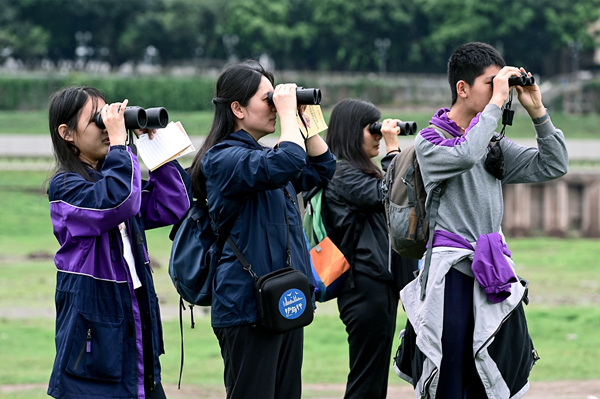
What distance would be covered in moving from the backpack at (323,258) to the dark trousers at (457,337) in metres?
1.13

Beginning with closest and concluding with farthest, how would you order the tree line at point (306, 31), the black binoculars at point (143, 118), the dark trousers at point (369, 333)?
the black binoculars at point (143, 118) → the dark trousers at point (369, 333) → the tree line at point (306, 31)

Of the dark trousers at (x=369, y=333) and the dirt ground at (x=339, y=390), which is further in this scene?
the dirt ground at (x=339, y=390)

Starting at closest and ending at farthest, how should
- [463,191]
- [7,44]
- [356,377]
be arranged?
1. [463,191]
2. [356,377]
3. [7,44]

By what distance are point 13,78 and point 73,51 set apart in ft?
28.5

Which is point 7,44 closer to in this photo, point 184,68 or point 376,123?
point 184,68

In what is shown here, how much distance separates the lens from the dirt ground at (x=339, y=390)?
5.68m

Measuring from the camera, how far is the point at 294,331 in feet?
11.3

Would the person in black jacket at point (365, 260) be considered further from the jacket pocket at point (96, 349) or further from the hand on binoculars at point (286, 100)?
the jacket pocket at point (96, 349)

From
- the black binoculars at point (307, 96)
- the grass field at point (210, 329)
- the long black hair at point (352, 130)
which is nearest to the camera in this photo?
the black binoculars at point (307, 96)

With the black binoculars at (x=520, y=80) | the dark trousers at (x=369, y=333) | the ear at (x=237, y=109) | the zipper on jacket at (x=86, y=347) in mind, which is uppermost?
the black binoculars at (x=520, y=80)

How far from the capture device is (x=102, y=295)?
3254mm

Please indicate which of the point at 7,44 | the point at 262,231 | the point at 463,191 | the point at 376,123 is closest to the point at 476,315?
the point at 463,191

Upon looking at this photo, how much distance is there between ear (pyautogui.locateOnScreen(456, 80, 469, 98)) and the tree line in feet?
176

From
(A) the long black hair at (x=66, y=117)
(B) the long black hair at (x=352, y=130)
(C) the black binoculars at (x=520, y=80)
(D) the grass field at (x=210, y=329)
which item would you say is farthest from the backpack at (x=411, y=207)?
(D) the grass field at (x=210, y=329)
